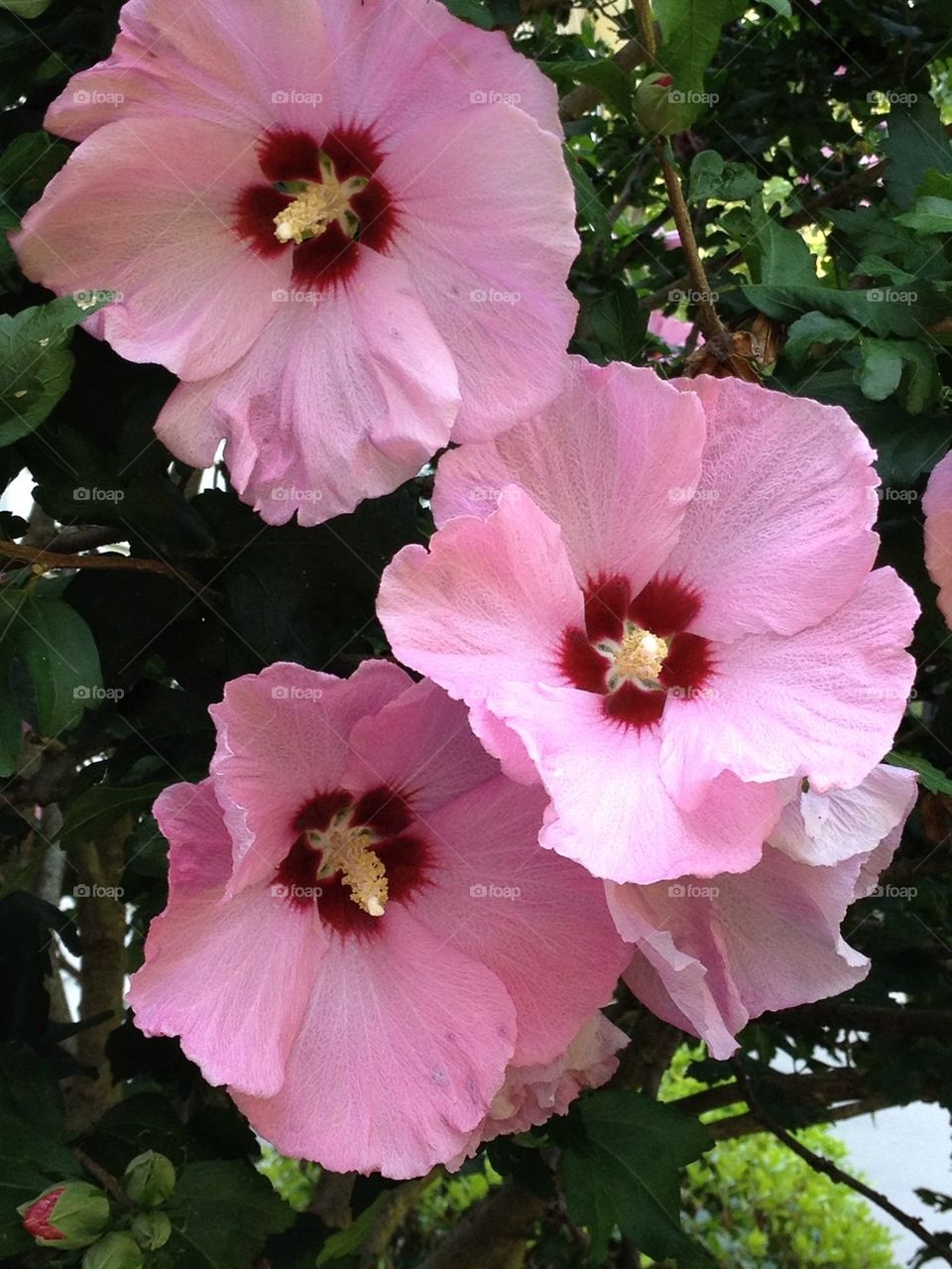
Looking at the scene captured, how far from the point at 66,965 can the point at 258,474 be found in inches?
82.4

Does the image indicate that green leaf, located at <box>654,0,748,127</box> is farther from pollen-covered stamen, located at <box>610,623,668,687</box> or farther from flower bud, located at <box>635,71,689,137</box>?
pollen-covered stamen, located at <box>610,623,668,687</box>

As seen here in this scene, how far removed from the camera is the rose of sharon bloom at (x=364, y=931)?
Result: 80 centimetres

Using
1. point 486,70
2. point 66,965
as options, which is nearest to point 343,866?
point 486,70

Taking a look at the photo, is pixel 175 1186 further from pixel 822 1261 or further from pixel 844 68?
pixel 822 1261

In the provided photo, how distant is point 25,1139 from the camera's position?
1137 millimetres

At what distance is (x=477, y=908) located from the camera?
2.96ft

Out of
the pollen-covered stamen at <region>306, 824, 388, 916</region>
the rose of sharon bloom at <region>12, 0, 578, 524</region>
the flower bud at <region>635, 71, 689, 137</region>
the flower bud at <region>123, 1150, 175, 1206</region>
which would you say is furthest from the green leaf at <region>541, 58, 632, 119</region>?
the flower bud at <region>123, 1150, 175, 1206</region>

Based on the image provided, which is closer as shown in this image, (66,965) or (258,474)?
(258,474)

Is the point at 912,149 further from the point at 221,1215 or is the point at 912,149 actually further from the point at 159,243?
the point at 221,1215
